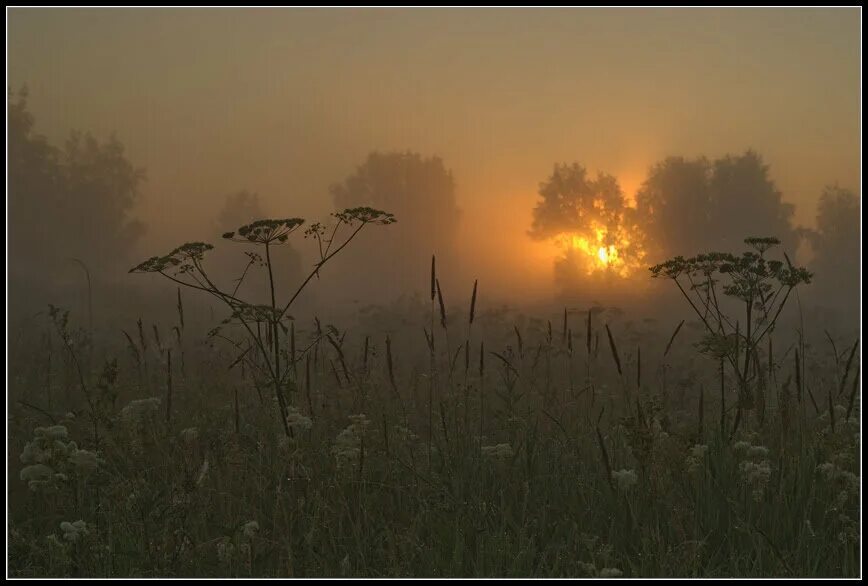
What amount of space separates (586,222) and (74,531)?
1509 inches

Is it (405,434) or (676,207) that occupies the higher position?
(676,207)

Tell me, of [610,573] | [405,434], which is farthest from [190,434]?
[610,573]

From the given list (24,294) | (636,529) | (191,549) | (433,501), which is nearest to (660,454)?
(636,529)

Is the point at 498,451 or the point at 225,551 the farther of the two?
the point at 498,451

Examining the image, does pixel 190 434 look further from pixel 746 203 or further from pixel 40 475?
pixel 746 203

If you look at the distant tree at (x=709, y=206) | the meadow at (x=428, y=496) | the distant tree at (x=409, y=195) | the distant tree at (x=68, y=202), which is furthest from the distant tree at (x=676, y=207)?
the meadow at (x=428, y=496)

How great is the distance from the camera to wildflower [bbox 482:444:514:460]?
4.82 meters

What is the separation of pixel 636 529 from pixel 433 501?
121 cm

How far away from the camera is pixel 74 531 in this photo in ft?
12.9

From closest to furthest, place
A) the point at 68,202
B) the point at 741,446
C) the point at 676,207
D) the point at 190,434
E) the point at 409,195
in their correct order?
1. the point at 741,446
2. the point at 190,434
3. the point at 68,202
4. the point at 676,207
5. the point at 409,195

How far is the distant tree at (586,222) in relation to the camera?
36094 millimetres

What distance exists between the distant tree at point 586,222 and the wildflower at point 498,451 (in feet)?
93.9

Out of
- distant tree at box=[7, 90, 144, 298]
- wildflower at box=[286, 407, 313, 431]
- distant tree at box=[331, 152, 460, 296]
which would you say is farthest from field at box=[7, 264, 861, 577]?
distant tree at box=[331, 152, 460, 296]

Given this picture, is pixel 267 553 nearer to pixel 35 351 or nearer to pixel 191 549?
pixel 191 549
